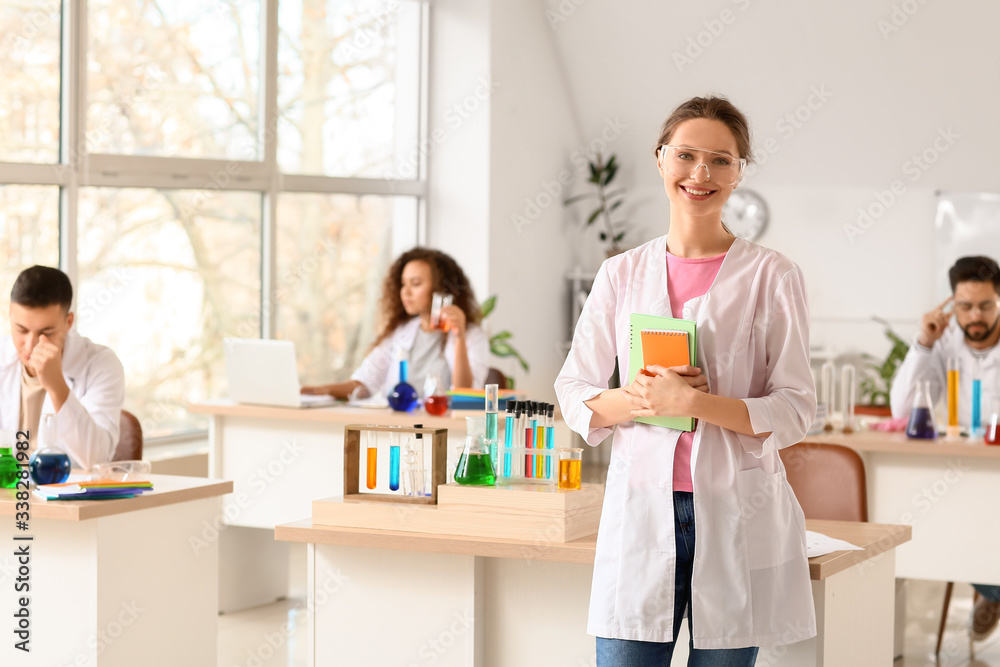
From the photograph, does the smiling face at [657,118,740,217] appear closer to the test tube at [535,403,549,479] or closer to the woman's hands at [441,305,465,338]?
the test tube at [535,403,549,479]

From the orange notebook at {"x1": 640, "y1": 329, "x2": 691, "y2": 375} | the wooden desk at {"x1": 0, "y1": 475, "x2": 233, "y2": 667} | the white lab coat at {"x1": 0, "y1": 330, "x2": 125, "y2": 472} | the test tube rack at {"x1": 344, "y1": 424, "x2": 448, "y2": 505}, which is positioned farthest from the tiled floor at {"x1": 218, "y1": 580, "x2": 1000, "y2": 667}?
the orange notebook at {"x1": 640, "y1": 329, "x2": 691, "y2": 375}

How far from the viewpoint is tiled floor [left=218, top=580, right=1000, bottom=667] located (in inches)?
145

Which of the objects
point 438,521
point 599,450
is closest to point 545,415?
point 438,521

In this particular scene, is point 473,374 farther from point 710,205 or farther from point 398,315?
point 710,205

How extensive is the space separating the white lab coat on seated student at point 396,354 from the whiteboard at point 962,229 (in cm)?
364

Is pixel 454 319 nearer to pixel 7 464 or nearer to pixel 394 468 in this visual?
pixel 7 464

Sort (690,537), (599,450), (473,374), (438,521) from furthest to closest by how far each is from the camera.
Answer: (599,450), (473,374), (438,521), (690,537)

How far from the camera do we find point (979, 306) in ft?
13.1

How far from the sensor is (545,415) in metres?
2.23

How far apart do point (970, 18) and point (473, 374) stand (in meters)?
3.64

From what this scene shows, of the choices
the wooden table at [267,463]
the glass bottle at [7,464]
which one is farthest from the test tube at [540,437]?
the wooden table at [267,463]

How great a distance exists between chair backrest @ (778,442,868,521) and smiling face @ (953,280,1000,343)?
1.60 m

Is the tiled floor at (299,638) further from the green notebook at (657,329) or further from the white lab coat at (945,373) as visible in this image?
the green notebook at (657,329)

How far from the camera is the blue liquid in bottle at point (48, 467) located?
2676 millimetres
